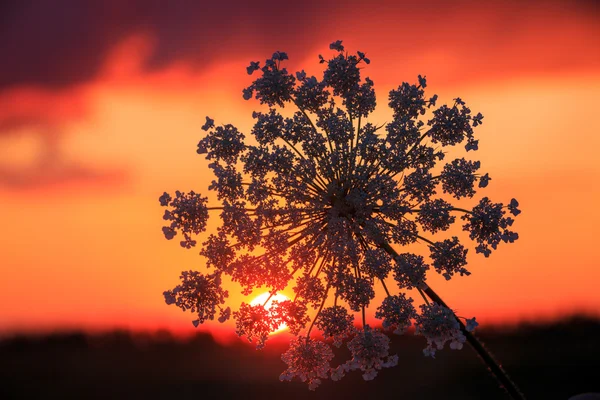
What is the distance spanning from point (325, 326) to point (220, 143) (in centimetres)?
371

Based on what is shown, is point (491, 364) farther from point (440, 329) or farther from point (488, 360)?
point (440, 329)

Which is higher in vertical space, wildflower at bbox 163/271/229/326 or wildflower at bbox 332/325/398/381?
wildflower at bbox 163/271/229/326

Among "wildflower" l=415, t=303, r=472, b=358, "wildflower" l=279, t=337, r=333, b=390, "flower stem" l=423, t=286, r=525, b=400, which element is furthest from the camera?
"wildflower" l=279, t=337, r=333, b=390

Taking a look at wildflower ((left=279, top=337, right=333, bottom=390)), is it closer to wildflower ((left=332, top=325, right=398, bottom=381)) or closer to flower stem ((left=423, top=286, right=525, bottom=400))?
wildflower ((left=332, top=325, right=398, bottom=381))

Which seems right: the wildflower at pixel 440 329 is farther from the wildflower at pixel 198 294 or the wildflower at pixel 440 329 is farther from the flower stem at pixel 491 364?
the wildflower at pixel 198 294

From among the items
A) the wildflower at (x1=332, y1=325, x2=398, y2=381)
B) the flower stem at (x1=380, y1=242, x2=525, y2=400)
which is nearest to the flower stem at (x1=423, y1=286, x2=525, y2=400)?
the flower stem at (x1=380, y1=242, x2=525, y2=400)

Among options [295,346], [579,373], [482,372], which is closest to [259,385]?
[482,372]

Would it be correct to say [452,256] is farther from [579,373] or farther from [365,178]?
[579,373]

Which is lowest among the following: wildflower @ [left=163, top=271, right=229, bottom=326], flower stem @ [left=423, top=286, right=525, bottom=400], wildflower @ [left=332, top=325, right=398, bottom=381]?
flower stem @ [left=423, top=286, right=525, bottom=400]

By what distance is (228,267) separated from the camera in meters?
11.4

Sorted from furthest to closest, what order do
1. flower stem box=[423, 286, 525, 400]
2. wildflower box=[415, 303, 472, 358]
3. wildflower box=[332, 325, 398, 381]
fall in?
wildflower box=[332, 325, 398, 381]
wildflower box=[415, 303, 472, 358]
flower stem box=[423, 286, 525, 400]

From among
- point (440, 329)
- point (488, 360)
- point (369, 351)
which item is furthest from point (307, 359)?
point (488, 360)

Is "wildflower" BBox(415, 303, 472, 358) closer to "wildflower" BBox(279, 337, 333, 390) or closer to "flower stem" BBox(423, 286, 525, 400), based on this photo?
"flower stem" BBox(423, 286, 525, 400)

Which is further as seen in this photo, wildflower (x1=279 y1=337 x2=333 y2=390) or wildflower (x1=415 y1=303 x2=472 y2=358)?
wildflower (x1=279 y1=337 x2=333 y2=390)
